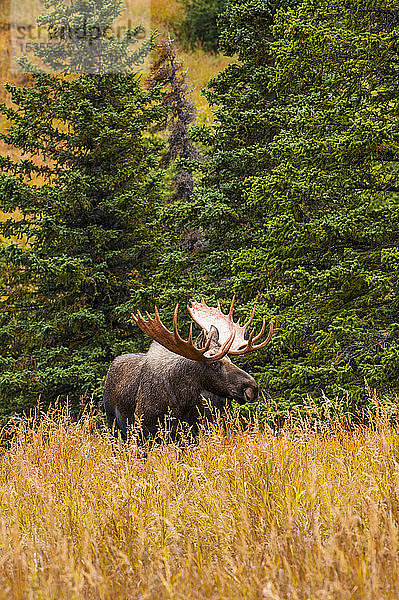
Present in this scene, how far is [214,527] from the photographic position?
3.08m

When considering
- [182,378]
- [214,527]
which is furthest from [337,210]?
[214,527]

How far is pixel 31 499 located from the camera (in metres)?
4.21

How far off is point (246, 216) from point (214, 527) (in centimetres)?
855

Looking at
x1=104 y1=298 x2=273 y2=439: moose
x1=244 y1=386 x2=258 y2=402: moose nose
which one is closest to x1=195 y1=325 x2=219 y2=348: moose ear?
x1=104 y1=298 x2=273 y2=439: moose

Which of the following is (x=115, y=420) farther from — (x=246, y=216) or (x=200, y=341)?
(x=246, y=216)

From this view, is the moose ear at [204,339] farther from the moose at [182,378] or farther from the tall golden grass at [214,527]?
the tall golden grass at [214,527]

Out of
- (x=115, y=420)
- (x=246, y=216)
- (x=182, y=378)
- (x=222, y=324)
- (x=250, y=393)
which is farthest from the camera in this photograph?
(x=246, y=216)

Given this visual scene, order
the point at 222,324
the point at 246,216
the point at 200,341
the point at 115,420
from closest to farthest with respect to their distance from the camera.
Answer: the point at 200,341 < the point at 222,324 < the point at 115,420 < the point at 246,216

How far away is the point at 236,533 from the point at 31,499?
198cm

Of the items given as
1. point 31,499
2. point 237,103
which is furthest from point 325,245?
point 31,499

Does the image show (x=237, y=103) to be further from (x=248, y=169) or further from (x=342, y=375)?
(x=342, y=375)

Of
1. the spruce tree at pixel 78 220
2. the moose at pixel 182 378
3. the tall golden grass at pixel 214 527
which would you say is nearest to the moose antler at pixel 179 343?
the moose at pixel 182 378

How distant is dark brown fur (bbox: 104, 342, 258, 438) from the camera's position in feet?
21.2

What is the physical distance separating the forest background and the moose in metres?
1.40
